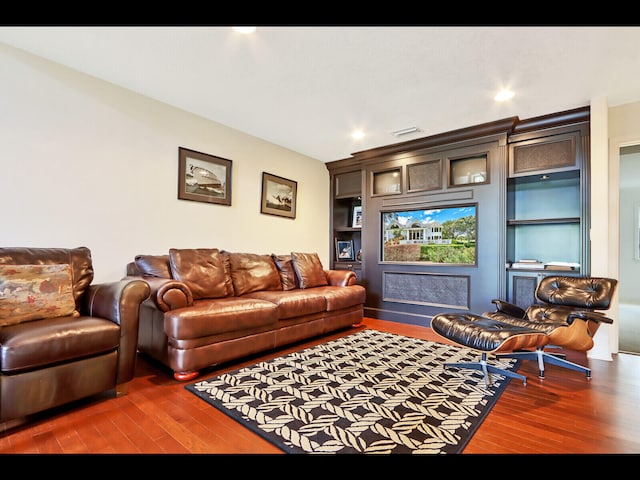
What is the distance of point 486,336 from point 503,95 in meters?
2.28

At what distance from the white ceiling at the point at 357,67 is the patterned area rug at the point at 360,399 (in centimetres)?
240

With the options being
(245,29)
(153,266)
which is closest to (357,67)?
(245,29)

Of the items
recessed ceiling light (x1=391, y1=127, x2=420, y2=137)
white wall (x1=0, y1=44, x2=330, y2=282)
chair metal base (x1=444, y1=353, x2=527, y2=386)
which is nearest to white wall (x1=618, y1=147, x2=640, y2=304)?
recessed ceiling light (x1=391, y1=127, x2=420, y2=137)

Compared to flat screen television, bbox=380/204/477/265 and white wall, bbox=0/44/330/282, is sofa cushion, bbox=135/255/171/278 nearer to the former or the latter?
white wall, bbox=0/44/330/282

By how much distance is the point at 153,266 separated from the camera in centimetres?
283

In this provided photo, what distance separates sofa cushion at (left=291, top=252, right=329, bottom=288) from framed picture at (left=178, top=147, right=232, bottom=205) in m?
1.13

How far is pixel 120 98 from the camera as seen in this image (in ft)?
9.53

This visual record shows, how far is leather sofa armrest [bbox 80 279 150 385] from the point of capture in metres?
1.96

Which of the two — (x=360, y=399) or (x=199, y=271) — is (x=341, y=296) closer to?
(x=199, y=271)

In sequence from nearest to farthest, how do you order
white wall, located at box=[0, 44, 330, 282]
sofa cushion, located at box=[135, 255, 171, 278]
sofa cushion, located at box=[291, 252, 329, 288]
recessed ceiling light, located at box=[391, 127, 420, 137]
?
white wall, located at box=[0, 44, 330, 282], sofa cushion, located at box=[135, 255, 171, 278], recessed ceiling light, located at box=[391, 127, 420, 137], sofa cushion, located at box=[291, 252, 329, 288]

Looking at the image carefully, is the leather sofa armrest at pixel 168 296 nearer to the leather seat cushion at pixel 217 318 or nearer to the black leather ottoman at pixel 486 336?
the leather seat cushion at pixel 217 318

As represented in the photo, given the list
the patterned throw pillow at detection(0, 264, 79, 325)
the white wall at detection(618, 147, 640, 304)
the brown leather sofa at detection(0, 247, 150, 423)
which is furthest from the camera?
the white wall at detection(618, 147, 640, 304)

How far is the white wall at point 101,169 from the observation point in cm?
238
